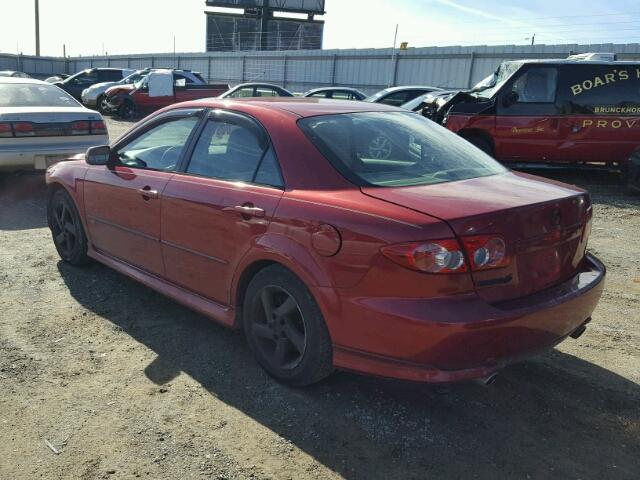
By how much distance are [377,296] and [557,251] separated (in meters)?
0.98

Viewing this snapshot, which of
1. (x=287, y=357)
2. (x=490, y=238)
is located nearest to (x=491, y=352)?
(x=490, y=238)

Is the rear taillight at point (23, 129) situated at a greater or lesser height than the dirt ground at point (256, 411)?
greater

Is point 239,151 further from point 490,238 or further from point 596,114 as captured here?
point 596,114

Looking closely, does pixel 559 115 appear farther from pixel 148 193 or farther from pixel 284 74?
pixel 284 74

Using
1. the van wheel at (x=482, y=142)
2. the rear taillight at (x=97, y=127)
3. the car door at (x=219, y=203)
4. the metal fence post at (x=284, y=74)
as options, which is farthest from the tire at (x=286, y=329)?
the metal fence post at (x=284, y=74)

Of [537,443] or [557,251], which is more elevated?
[557,251]

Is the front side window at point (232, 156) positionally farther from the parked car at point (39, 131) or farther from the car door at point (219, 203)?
the parked car at point (39, 131)

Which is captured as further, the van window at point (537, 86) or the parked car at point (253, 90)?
the parked car at point (253, 90)

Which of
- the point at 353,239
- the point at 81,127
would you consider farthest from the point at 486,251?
the point at 81,127

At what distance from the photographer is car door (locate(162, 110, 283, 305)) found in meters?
3.22

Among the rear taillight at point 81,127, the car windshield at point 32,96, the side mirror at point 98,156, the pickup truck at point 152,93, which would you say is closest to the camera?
the side mirror at point 98,156

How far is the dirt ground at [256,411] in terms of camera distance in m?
2.61

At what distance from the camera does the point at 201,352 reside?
12.0 feet

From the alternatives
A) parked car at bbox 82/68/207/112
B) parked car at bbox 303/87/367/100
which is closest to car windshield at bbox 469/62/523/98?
parked car at bbox 303/87/367/100
